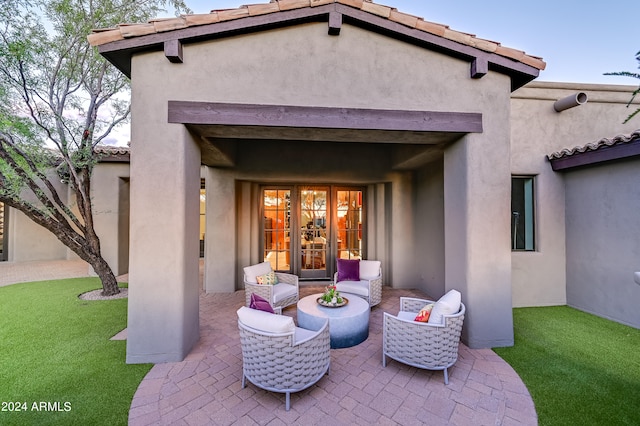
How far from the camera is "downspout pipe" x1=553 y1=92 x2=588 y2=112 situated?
5340 millimetres

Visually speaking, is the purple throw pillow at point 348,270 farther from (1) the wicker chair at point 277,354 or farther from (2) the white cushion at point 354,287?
(1) the wicker chair at point 277,354

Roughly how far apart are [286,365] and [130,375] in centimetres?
208

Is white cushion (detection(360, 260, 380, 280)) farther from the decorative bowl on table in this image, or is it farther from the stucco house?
the stucco house

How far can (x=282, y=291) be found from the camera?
518 cm

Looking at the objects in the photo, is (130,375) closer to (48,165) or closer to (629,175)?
(48,165)

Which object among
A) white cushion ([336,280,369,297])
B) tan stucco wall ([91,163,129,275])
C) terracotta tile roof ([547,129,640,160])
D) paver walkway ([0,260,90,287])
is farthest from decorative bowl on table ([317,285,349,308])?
paver walkway ([0,260,90,287])

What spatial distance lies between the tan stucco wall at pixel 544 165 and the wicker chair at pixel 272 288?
485 centimetres

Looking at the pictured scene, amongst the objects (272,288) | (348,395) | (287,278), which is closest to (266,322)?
(348,395)

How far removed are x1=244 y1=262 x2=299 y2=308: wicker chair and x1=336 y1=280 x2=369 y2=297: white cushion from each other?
94 cm

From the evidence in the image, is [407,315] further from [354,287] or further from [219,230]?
[219,230]

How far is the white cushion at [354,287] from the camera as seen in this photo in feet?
17.1

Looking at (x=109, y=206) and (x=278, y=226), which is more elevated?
(x=109, y=206)

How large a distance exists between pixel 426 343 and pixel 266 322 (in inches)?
74.9

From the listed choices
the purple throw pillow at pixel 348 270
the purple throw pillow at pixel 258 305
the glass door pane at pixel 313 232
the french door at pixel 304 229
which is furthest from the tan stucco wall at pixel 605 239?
the purple throw pillow at pixel 258 305
